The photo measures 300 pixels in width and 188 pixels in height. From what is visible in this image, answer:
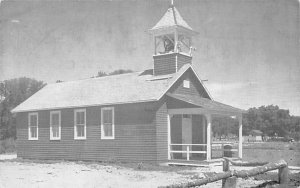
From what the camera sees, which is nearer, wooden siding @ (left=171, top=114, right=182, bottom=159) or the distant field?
wooden siding @ (left=171, top=114, right=182, bottom=159)

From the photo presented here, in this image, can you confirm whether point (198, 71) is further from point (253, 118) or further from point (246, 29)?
point (253, 118)

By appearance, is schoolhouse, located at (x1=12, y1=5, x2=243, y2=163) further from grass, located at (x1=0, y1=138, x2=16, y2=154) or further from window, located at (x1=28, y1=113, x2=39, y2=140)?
grass, located at (x1=0, y1=138, x2=16, y2=154)

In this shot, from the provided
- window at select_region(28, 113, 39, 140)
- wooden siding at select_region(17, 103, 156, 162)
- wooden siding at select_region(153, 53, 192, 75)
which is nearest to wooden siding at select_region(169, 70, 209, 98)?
wooden siding at select_region(153, 53, 192, 75)

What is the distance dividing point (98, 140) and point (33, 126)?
17.9ft

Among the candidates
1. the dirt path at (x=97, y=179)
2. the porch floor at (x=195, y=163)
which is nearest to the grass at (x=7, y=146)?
A: the porch floor at (x=195, y=163)

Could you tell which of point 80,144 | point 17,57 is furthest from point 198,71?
point 17,57

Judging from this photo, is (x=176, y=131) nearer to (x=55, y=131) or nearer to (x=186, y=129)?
(x=186, y=129)

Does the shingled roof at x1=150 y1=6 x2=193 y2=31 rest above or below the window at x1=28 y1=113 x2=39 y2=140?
above

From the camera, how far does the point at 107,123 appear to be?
21984 mm

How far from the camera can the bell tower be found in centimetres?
2209

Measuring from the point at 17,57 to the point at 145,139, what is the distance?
8.28m

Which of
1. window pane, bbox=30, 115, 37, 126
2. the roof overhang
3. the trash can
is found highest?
the roof overhang

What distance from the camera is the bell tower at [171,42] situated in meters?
22.1

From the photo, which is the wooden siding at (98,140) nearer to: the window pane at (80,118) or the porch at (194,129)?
the window pane at (80,118)
